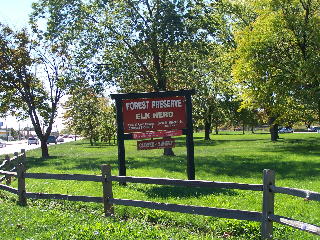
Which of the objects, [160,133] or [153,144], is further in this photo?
[160,133]

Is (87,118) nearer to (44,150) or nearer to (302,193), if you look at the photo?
(44,150)

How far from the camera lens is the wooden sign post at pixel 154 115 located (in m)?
12.8

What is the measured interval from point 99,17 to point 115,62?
3.63 m

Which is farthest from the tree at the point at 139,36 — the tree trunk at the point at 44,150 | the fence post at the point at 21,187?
the fence post at the point at 21,187

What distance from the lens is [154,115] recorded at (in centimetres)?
1284

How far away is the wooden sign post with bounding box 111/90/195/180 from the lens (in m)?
12.8

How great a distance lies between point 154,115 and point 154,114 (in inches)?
1.2

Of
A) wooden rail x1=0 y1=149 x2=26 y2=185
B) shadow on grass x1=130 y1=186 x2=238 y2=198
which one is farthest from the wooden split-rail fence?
wooden rail x1=0 y1=149 x2=26 y2=185

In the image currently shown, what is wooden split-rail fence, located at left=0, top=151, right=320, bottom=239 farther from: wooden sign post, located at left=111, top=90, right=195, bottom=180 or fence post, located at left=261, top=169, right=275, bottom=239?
wooden sign post, located at left=111, top=90, right=195, bottom=180

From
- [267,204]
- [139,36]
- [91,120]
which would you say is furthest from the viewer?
[91,120]

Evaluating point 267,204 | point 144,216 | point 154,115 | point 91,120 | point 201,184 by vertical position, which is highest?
point 91,120

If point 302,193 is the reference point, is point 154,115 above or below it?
above

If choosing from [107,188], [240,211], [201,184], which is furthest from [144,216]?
[240,211]

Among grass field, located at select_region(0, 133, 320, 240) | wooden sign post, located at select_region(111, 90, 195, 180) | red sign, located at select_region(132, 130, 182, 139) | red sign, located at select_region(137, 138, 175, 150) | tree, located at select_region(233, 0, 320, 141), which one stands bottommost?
grass field, located at select_region(0, 133, 320, 240)
